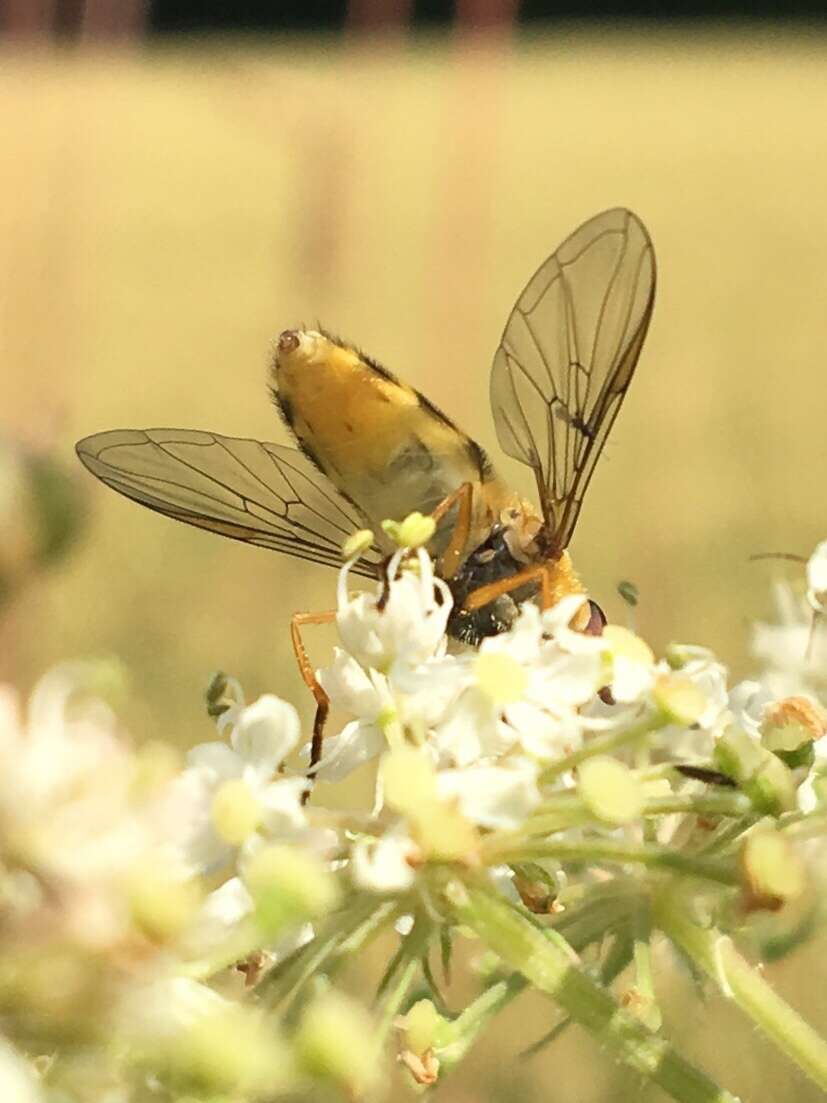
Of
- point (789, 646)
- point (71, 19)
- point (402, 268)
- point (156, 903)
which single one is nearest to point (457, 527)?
point (789, 646)

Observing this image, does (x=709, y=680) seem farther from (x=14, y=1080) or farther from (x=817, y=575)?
(x=14, y=1080)

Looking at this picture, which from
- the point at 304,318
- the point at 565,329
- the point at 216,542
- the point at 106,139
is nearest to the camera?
the point at 565,329

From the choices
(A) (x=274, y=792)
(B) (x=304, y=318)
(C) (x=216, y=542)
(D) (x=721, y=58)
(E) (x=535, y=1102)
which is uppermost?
(D) (x=721, y=58)

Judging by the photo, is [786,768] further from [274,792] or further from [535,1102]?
[535,1102]

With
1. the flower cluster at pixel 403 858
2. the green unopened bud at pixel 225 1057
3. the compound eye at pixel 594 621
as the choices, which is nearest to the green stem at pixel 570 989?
Result: the flower cluster at pixel 403 858

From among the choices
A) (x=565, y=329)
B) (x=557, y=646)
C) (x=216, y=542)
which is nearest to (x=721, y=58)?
(x=216, y=542)

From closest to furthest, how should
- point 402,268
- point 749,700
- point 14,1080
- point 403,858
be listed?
point 14,1080
point 403,858
point 749,700
point 402,268
